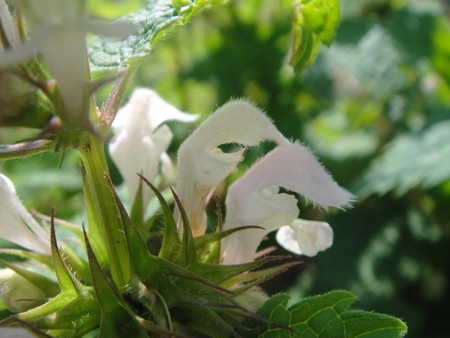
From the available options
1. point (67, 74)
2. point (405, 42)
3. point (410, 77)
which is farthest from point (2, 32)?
point (410, 77)

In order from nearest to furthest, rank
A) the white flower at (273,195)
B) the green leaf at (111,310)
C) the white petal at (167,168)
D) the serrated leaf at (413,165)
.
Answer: the green leaf at (111,310)
the white flower at (273,195)
the white petal at (167,168)
the serrated leaf at (413,165)

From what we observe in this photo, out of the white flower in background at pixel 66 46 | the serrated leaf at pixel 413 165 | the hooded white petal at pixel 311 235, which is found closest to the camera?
the white flower in background at pixel 66 46

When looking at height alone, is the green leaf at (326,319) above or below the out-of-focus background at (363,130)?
above

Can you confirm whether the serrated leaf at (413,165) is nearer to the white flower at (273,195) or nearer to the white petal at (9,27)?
the white flower at (273,195)

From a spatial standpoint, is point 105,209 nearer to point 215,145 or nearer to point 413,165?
point 215,145

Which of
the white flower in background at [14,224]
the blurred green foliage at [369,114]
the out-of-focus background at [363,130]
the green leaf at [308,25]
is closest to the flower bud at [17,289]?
the white flower in background at [14,224]

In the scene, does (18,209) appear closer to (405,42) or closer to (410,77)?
(405,42)
